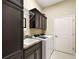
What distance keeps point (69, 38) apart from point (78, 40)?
361cm

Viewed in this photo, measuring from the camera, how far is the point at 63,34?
5.37 metres

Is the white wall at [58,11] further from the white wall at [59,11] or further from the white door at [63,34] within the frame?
the white door at [63,34]

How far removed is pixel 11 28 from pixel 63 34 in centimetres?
440

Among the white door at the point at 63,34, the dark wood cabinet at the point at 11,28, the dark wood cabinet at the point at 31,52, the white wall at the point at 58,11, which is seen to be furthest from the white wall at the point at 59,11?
the dark wood cabinet at the point at 11,28

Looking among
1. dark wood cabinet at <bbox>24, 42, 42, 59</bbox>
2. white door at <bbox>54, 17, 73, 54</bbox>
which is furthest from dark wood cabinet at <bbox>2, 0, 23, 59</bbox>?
white door at <bbox>54, 17, 73, 54</bbox>

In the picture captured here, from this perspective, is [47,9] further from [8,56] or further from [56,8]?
[8,56]

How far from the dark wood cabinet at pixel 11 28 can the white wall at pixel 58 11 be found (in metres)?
4.22

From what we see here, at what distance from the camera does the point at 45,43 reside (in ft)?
10.6

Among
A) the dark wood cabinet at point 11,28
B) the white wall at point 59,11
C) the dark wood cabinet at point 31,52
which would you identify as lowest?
the dark wood cabinet at point 31,52

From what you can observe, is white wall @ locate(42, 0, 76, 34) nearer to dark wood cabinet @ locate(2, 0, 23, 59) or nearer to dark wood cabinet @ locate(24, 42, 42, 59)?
dark wood cabinet @ locate(24, 42, 42, 59)

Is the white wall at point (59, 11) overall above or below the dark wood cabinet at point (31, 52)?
above

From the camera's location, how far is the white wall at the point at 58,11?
524 centimetres

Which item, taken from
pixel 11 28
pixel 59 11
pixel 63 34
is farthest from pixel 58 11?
pixel 11 28

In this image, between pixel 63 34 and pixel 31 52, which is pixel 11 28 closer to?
pixel 31 52
